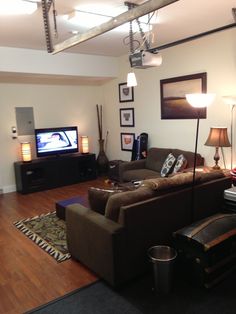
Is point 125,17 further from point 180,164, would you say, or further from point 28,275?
point 180,164

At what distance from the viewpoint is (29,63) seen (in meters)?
4.91

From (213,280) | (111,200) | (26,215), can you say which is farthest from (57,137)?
(213,280)

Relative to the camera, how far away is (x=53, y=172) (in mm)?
5727

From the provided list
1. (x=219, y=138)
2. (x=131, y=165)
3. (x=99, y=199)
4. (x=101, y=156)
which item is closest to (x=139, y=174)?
(x=131, y=165)

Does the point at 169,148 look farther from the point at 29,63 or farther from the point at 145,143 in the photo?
the point at 29,63

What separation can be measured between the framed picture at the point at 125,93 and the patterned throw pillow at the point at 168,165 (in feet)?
5.80

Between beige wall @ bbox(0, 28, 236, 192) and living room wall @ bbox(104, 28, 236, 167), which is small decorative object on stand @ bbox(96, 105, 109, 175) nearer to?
beige wall @ bbox(0, 28, 236, 192)

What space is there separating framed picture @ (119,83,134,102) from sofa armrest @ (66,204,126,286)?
3632 mm

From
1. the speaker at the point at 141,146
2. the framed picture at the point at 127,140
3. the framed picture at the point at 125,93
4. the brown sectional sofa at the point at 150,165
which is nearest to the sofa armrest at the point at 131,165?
the brown sectional sofa at the point at 150,165

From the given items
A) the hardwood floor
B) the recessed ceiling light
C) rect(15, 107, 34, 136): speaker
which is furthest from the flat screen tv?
the recessed ceiling light

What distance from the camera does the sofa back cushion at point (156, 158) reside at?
199 inches

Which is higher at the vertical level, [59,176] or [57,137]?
[57,137]

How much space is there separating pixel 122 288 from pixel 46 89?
4.55m

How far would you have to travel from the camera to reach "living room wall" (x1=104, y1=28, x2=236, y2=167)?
4227 millimetres
